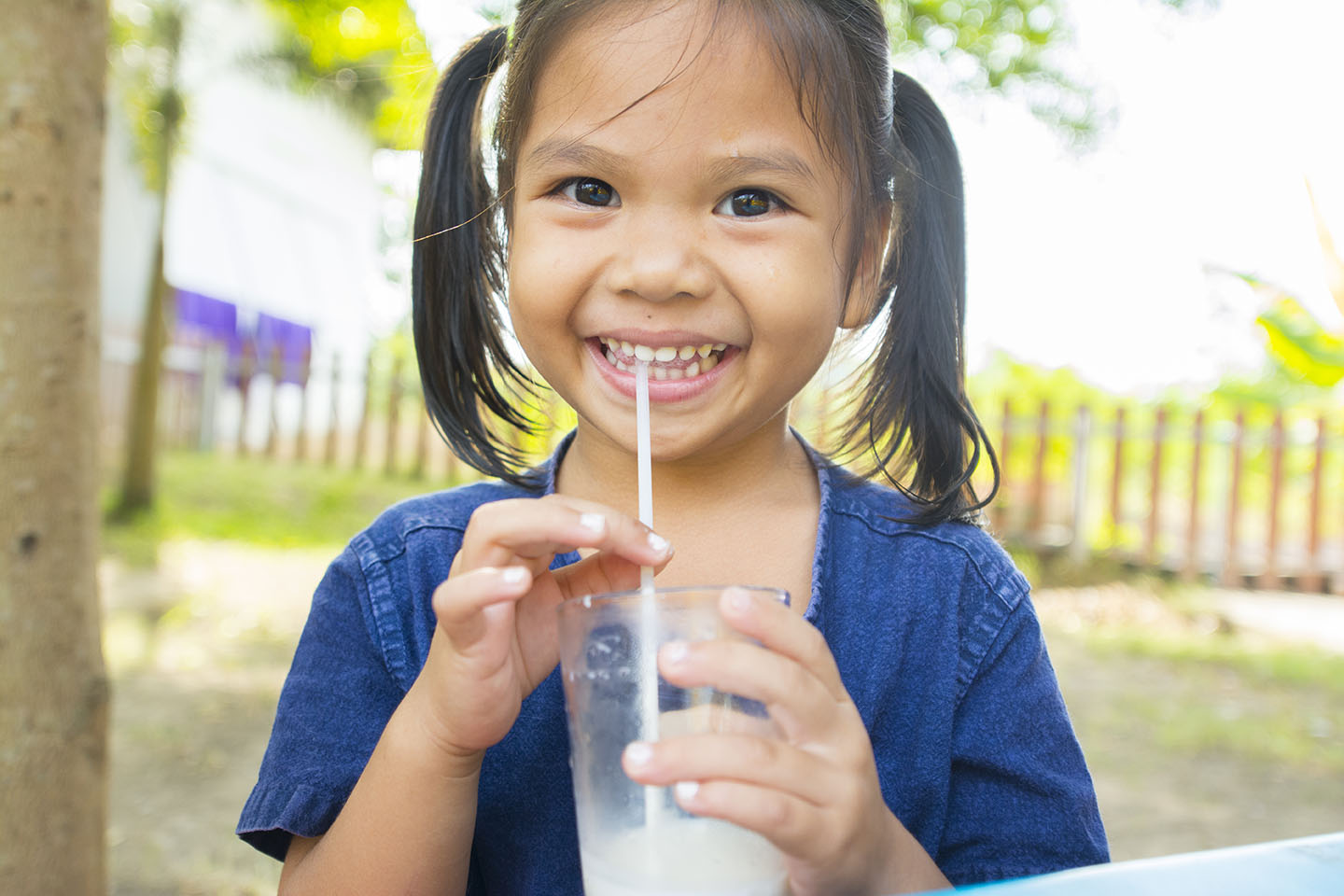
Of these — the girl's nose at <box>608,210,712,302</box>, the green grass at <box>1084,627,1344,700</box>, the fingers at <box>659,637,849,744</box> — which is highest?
the girl's nose at <box>608,210,712,302</box>

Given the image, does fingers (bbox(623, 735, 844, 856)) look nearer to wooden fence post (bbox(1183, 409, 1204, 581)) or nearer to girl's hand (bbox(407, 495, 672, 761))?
girl's hand (bbox(407, 495, 672, 761))

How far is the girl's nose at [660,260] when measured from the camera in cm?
→ 121

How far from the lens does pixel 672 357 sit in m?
1.29

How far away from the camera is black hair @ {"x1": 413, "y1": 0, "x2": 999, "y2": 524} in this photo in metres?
1.50

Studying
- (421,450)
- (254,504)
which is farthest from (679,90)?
(421,450)

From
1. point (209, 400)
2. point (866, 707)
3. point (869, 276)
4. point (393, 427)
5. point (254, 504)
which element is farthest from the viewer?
point (209, 400)

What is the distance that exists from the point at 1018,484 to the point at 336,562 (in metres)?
8.59

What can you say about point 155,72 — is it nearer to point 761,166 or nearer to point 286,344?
point 286,344

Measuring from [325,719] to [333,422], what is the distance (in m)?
11.0

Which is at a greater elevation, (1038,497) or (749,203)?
(749,203)

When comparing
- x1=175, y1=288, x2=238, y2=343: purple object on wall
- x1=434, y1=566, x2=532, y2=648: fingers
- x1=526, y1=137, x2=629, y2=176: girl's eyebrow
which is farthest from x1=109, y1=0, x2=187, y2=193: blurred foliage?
x1=434, y1=566, x2=532, y2=648: fingers

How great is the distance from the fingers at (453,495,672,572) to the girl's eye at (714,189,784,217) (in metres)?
0.47

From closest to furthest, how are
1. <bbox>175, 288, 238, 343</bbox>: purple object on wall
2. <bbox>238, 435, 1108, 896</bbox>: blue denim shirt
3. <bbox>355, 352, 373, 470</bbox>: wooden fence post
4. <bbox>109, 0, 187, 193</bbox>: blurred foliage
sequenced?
<bbox>238, 435, 1108, 896</bbox>: blue denim shirt < <bbox>109, 0, 187, 193</bbox>: blurred foliage < <bbox>355, 352, 373, 470</bbox>: wooden fence post < <bbox>175, 288, 238, 343</bbox>: purple object on wall

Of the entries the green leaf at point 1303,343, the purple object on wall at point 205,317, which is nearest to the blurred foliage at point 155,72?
the purple object on wall at point 205,317
